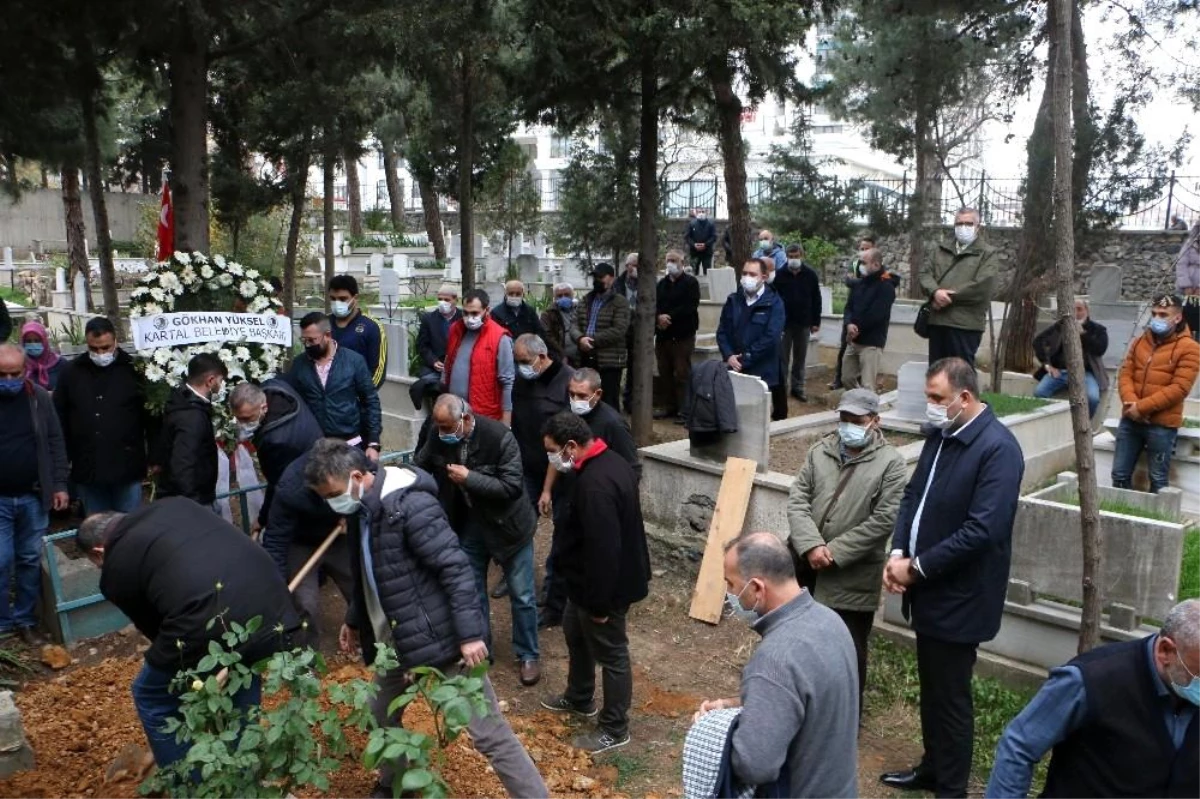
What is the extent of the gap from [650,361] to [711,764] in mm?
6762

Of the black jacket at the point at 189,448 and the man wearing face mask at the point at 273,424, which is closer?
the man wearing face mask at the point at 273,424

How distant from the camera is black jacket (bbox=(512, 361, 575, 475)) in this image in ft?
21.6

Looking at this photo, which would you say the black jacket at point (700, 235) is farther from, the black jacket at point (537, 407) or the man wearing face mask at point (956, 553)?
the man wearing face mask at point (956, 553)

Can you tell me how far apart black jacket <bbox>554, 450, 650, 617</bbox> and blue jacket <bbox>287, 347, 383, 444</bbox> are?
85.0 inches

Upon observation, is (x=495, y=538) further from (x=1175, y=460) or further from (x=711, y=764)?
(x=1175, y=460)

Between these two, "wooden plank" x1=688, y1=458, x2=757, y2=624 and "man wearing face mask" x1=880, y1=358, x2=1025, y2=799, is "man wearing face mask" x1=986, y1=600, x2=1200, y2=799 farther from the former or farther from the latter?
"wooden plank" x1=688, y1=458, x2=757, y2=624

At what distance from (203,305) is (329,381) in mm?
1105

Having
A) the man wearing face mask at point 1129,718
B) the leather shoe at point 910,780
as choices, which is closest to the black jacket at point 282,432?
the leather shoe at point 910,780

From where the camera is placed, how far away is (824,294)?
1612 centimetres

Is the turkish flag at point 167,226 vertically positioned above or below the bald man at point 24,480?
above

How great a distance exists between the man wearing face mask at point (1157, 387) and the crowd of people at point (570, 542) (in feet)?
0.06

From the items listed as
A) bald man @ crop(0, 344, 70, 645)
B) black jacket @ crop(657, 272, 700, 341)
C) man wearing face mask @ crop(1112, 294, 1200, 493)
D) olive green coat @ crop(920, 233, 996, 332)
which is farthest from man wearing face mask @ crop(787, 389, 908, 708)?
black jacket @ crop(657, 272, 700, 341)

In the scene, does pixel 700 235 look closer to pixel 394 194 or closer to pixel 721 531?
pixel 721 531

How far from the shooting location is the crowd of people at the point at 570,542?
2887 mm
